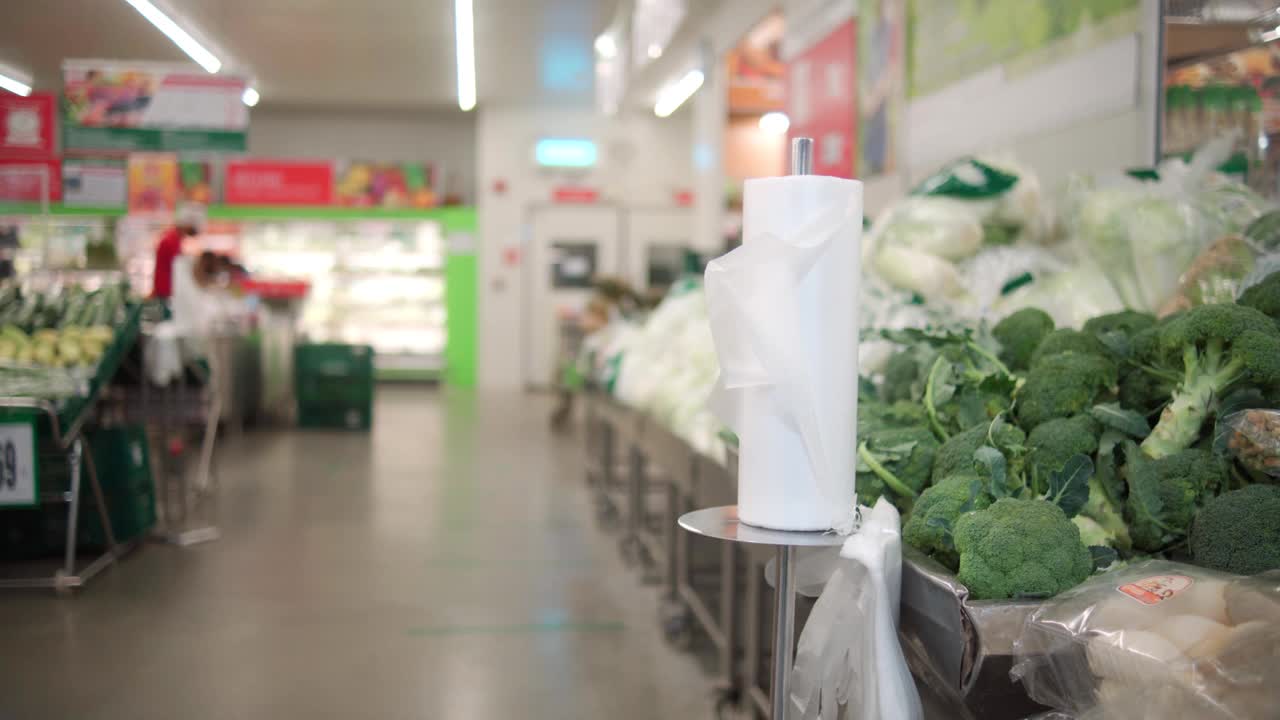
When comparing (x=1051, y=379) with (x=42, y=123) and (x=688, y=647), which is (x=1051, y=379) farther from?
(x=42, y=123)

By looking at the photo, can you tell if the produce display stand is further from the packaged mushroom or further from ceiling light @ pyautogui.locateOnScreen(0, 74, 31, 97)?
the packaged mushroom

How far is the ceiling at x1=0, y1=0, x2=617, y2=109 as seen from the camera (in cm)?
343

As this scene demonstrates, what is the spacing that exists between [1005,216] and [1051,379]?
4.16ft

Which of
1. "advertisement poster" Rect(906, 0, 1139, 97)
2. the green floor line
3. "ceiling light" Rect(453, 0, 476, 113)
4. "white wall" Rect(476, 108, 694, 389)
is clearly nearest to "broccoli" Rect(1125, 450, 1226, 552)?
"advertisement poster" Rect(906, 0, 1139, 97)

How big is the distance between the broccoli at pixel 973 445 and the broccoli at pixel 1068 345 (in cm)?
21

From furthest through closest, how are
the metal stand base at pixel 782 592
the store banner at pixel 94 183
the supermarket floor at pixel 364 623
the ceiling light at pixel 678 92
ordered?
the ceiling light at pixel 678 92
the store banner at pixel 94 183
the supermarket floor at pixel 364 623
the metal stand base at pixel 782 592

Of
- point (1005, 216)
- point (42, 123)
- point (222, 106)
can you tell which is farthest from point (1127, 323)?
point (222, 106)

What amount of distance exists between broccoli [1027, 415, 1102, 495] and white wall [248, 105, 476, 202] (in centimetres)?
1367

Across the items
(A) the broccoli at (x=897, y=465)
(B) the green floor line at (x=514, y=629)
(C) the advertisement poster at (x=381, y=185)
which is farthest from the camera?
(C) the advertisement poster at (x=381, y=185)

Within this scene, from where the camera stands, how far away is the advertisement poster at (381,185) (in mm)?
13898

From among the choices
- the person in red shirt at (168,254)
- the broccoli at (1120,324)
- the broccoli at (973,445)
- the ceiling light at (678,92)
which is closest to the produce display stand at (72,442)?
the person in red shirt at (168,254)

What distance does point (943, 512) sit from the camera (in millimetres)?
1509

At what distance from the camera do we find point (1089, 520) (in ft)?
5.25

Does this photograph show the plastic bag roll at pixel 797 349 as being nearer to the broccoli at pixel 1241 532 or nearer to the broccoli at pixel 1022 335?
the broccoli at pixel 1241 532
